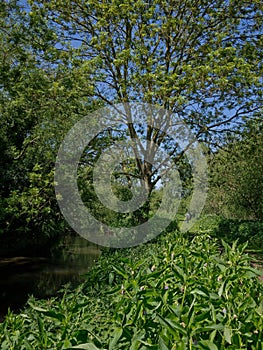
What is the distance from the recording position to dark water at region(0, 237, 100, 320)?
12.1m

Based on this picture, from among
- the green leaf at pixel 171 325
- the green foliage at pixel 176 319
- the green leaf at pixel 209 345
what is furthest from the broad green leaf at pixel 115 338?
the green leaf at pixel 209 345

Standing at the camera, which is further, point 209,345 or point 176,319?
point 176,319

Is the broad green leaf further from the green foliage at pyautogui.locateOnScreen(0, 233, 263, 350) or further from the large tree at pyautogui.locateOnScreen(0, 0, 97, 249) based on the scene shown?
the large tree at pyautogui.locateOnScreen(0, 0, 97, 249)

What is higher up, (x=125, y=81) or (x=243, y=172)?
(x=125, y=81)

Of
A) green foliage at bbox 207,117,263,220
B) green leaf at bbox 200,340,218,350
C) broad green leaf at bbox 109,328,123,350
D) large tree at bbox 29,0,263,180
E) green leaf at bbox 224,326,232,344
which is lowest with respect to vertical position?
broad green leaf at bbox 109,328,123,350

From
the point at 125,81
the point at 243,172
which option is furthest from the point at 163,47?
the point at 243,172

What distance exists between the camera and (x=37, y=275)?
52.7 feet

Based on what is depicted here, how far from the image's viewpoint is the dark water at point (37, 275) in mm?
12087

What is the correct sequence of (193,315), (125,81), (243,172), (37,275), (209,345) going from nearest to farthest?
(209,345)
(193,315)
(125,81)
(37,275)
(243,172)

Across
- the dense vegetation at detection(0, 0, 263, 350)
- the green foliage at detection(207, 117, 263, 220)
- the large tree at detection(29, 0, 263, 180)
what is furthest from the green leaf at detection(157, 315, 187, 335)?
the green foliage at detection(207, 117, 263, 220)

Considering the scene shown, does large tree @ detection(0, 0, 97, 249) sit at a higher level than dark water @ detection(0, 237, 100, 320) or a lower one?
higher

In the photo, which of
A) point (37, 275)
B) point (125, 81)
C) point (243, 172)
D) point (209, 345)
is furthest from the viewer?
point (243, 172)

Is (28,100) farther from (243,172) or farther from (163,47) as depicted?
(243,172)

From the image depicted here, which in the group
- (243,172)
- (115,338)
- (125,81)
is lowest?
(115,338)
